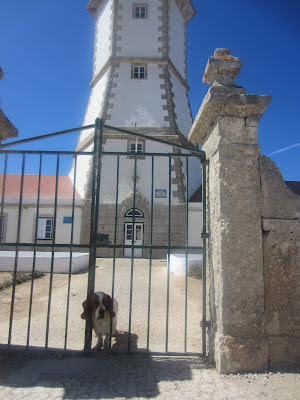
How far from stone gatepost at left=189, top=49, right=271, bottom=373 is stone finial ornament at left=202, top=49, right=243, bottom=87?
1 centimetres

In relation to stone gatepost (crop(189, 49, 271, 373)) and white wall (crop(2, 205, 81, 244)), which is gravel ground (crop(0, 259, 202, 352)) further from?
white wall (crop(2, 205, 81, 244))

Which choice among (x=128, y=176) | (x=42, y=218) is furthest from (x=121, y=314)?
(x=42, y=218)

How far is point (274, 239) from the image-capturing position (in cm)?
305

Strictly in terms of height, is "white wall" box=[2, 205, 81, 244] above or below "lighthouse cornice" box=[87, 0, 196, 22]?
below

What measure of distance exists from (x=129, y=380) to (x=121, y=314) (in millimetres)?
2656

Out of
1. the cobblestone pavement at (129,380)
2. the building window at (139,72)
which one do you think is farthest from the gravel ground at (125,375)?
the building window at (139,72)

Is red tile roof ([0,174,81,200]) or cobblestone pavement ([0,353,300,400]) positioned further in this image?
red tile roof ([0,174,81,200])

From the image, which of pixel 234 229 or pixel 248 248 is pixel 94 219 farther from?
pixel 248 248

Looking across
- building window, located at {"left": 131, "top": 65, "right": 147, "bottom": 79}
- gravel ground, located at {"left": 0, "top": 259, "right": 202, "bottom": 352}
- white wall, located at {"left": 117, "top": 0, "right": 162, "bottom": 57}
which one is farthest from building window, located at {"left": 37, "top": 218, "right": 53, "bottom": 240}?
white wall, located at {"left": 117, "top": 0, "right": 162, "bottom": 57}

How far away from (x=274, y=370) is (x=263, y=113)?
261cm

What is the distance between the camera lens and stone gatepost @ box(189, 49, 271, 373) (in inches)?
112

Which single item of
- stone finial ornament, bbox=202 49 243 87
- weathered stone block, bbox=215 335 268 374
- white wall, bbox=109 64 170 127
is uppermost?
white wall, bbox=109 64 170 127

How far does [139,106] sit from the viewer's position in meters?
15.7

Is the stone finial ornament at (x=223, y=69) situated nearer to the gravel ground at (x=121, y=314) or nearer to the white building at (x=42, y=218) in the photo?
the gravel ground at (x=121, y=314)
